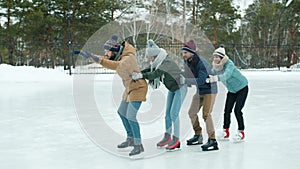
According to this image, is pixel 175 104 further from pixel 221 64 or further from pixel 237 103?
pixel 237 103

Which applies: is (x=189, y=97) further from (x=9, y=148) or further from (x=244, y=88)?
(x=9, y=148)

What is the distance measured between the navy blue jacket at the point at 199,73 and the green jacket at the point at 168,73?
0.40 ft

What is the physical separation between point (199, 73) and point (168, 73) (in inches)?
12.8

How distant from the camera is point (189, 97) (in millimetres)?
9109

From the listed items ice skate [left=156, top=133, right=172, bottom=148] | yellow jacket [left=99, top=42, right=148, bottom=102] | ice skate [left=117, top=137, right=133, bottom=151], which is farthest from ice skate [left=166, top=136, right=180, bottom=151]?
yellow jacket [left=99, top=42, right=148, bottom=102]

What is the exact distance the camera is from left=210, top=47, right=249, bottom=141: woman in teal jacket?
398cm

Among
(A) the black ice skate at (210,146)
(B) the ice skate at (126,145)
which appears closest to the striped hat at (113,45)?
(B) the ice skate at (126,145)

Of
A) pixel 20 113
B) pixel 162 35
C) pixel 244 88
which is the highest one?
pixel 162 35

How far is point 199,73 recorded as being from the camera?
12.3ft

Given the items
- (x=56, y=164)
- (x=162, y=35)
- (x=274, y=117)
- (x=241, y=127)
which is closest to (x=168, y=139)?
(x=241, y=127)

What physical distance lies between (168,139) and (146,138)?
569 mm

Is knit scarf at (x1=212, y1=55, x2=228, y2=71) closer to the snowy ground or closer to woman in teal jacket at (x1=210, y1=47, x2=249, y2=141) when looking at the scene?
woman in teal jacket at (x1=210, y1=47, x2=249, y2=141)

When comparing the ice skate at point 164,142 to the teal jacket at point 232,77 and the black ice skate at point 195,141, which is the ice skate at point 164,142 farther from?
the teal jacket at point 232,77

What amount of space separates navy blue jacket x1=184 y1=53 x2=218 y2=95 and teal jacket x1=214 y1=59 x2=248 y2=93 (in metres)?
0.20
